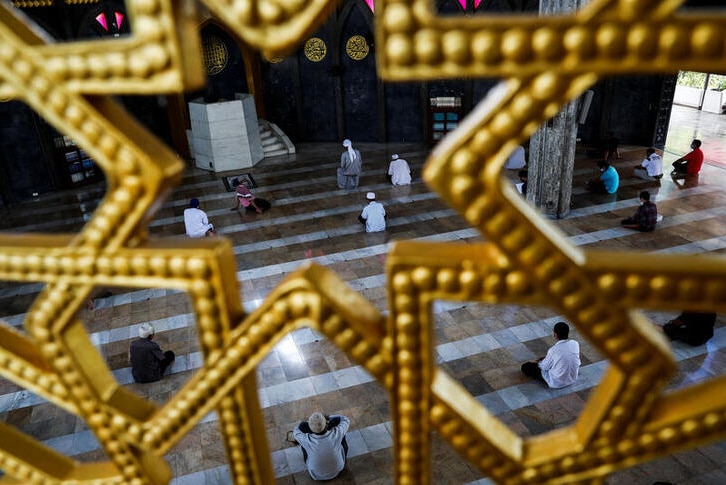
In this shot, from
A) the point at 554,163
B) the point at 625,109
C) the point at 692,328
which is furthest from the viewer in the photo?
the point at 625,109

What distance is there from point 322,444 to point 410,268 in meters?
4.32

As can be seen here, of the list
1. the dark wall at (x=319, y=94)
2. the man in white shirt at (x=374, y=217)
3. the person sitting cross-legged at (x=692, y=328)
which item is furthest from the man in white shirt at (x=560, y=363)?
the dark wall at (x=319, y=94)

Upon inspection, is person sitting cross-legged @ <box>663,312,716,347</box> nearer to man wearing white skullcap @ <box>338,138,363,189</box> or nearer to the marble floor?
the marble floor

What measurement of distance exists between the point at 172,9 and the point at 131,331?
749cm

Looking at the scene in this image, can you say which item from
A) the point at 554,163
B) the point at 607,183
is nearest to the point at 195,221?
the point at 554,163

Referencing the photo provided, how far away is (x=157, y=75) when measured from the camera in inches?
36.6

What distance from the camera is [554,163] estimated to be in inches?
390

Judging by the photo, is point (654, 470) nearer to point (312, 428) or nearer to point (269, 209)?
point (312, 428)

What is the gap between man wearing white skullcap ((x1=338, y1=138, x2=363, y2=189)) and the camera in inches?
477

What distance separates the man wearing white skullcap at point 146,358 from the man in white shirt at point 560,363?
4323 millimetres

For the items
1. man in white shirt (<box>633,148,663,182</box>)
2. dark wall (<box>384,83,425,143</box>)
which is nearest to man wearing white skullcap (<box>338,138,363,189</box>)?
dark wall (<box>384,83,425,143</box>)

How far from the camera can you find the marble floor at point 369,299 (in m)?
5.53

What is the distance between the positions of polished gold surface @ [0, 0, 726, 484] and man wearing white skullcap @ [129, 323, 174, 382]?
210 inches

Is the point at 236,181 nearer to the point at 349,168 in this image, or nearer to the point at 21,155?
the point at 349,168
